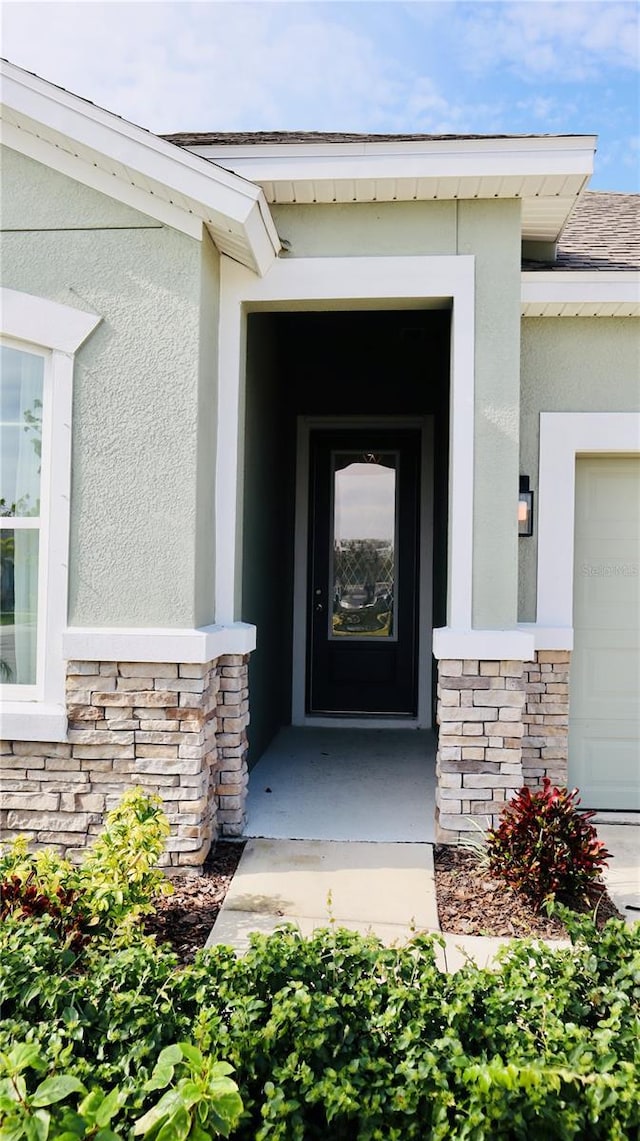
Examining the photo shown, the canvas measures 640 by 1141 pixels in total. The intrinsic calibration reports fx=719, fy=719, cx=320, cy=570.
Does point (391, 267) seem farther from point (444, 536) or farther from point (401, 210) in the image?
point (444, 536)

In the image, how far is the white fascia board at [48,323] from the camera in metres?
3.81

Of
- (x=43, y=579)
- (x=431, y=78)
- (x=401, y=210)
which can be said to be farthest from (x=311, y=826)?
(x=431, y=78)

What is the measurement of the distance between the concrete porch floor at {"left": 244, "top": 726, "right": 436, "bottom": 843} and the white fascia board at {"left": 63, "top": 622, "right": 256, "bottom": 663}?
3.92 feet

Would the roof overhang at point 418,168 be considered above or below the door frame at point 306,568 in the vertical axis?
above

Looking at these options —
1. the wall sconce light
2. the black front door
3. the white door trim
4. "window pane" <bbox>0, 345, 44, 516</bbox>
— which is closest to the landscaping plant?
the white door trim

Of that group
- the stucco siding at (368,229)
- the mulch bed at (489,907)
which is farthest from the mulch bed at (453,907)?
the stucco siding at (368,229)

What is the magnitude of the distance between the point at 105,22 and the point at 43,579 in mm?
3336

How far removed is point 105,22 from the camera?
427 centimetres

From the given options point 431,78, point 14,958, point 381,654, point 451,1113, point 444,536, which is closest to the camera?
point 451,1113

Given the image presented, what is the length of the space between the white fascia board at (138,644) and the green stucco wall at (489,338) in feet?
4.97

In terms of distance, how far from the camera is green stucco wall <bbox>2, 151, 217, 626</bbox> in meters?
3.77

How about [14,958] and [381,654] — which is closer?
[14,958]

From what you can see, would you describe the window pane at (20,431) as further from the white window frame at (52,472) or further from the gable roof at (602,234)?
the gable roof at (602,234)

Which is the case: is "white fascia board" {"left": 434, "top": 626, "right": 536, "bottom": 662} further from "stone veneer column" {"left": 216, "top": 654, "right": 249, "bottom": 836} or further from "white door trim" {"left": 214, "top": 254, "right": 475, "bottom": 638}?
"stone veneer column" {"left": 216, "top": 654, "right": 249, "bottom": 836}
